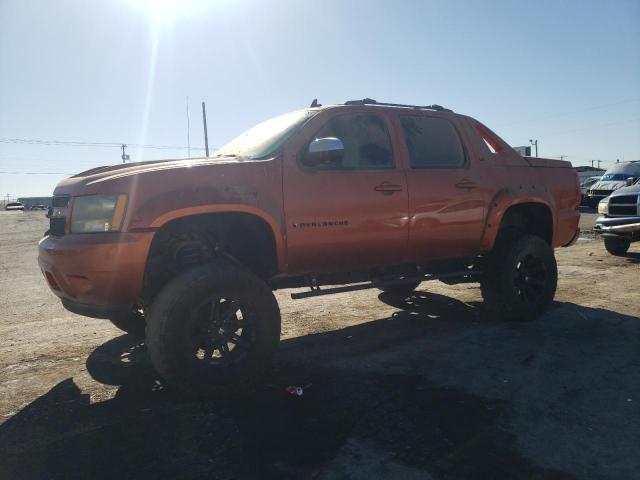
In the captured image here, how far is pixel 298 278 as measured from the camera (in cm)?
411

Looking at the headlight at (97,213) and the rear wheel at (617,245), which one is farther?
the rear wheel at (617,245)

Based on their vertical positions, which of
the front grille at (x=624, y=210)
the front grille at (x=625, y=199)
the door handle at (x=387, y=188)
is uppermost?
the door handle at (x=387, y=188)

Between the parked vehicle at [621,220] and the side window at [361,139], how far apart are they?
656 cm

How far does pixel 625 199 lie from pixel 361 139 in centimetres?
713

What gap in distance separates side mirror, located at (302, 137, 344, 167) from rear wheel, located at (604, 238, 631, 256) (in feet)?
24.9

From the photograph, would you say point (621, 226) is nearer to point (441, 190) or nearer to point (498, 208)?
point (498, 208)

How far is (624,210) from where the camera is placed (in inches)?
358

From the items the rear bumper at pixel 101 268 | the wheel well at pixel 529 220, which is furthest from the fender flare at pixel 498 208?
the rear bumper at pixel 101 268

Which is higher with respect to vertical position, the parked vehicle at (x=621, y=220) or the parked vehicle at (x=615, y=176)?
the parked vehicle at (x=615, y=176)

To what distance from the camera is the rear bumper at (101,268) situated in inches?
124

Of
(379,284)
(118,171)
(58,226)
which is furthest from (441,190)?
(58,226)

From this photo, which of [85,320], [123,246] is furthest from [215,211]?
[85,320]

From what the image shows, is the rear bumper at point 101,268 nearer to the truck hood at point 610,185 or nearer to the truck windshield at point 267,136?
the truck windshield at point 267,136

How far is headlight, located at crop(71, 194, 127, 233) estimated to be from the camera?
3.19 metres
